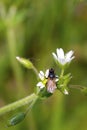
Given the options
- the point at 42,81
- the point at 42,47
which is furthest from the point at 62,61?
the point at 42,47

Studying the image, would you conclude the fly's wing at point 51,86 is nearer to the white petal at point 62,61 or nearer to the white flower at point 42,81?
the white flower at point 42,81

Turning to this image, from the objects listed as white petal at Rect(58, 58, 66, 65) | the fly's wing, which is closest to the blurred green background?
white petal at Rect(58, 58, 66, 65)

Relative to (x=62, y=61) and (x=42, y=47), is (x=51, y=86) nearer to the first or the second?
(x=62, y=61)

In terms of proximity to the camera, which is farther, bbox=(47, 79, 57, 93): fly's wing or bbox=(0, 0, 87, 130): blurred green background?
bbox=(0, 0, 87, 130): blurred green background

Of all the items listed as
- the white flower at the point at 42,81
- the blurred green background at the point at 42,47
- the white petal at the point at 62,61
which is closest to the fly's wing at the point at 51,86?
the white flower at the point at 42,81

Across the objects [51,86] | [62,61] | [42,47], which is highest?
[42,47]

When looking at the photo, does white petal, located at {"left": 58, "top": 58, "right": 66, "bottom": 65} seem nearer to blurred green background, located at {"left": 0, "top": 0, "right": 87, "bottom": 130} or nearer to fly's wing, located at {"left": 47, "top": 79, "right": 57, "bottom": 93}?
fly's wing, located at {"left": 47, "top": 79, "right": 57, "bottom": 93}

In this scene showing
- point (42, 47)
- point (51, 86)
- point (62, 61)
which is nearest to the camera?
point (51, 86)

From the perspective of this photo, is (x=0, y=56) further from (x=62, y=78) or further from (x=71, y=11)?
(x=62, y=78)

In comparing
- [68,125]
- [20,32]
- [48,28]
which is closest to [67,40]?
[48,28]
